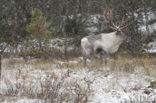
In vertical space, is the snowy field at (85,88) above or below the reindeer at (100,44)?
below

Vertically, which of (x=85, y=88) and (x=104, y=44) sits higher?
(x=104, y=44)

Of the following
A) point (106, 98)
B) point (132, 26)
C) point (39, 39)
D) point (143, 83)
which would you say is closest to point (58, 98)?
point (106, 98)

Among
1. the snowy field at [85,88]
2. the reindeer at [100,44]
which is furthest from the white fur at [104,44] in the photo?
the snowy field at [85,88]

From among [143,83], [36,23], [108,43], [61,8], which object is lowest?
[143,83]

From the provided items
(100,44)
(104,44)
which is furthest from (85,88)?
(104,44)

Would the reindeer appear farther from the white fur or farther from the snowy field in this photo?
the snowy field

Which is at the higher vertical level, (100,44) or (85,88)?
(100,44)

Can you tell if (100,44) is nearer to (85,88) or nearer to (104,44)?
(104,44)

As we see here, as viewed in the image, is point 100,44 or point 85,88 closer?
point 85,88

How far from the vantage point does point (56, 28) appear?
1805cm

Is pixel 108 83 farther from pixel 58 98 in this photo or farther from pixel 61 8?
pixel 61 8

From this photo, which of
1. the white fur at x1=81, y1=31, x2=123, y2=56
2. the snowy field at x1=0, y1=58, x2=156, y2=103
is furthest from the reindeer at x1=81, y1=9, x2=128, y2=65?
the snowy field at x1=0, y1=58, x2=156, y2=103

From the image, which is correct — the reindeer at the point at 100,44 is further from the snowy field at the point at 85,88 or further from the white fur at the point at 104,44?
the snowy field at the point at 85,88

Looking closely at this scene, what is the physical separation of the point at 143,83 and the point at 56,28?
13143mm
